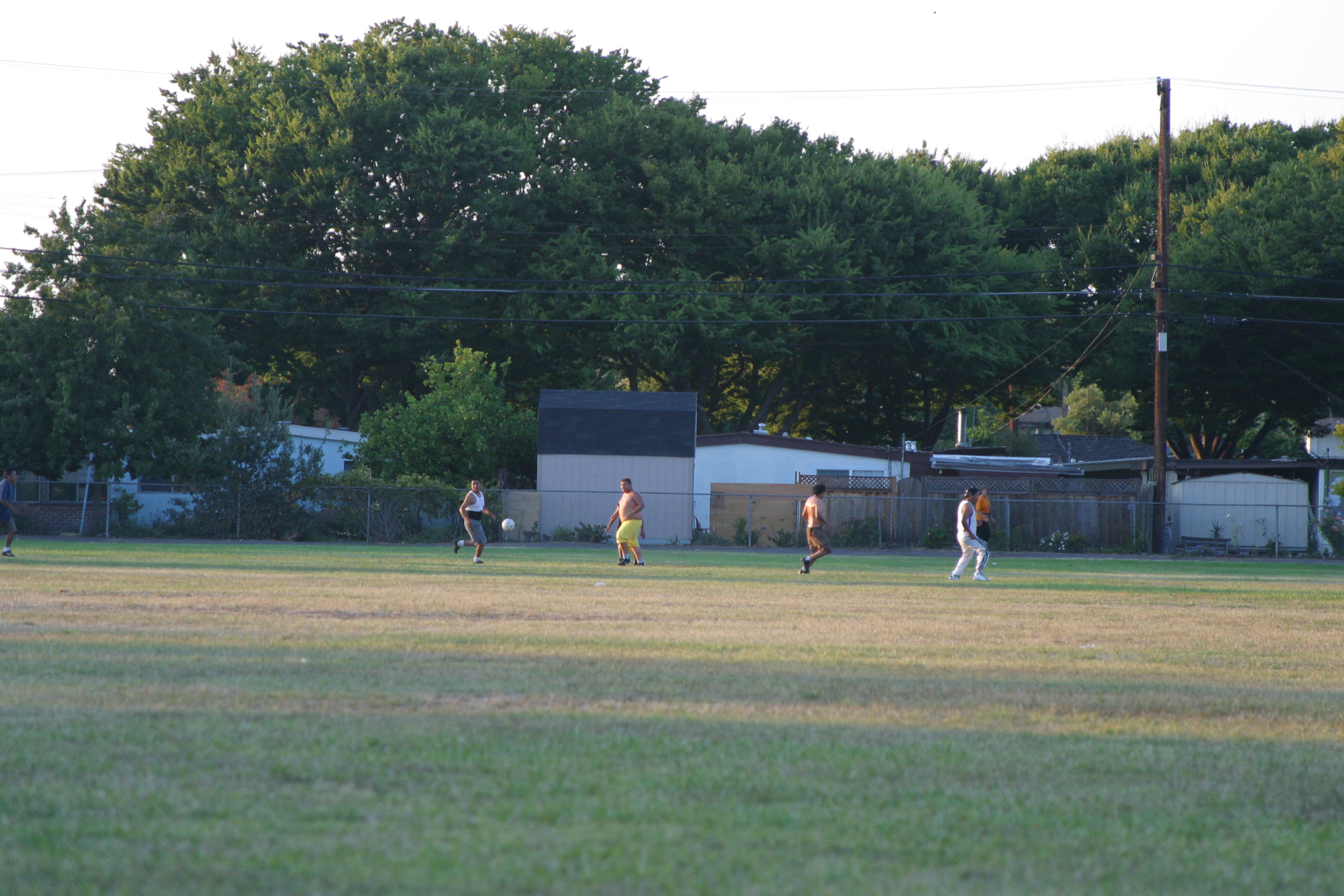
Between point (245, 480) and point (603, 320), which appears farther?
point (603, 320)

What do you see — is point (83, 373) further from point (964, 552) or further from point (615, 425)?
point (964, 552)

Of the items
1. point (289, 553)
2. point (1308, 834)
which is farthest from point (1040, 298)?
point (1308, 834)

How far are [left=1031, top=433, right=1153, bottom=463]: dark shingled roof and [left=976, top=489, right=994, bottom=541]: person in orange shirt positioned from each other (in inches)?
634

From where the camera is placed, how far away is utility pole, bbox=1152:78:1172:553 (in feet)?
118

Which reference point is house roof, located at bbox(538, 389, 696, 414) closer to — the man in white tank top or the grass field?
the man in white tank top

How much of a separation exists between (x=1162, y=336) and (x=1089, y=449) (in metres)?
21.2

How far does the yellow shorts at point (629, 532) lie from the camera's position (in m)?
25.3

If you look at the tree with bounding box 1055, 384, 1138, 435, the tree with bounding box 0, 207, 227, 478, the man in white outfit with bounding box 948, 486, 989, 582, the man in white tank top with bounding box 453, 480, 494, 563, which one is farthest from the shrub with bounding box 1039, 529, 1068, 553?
the tree with bounding box 1055, 384, 1138, 435

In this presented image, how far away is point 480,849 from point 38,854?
1613mm

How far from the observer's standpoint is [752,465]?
4050 cm

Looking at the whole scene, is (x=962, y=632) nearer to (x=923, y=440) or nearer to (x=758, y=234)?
(x=758, y=234)

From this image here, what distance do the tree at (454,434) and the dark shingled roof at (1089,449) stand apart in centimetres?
2213

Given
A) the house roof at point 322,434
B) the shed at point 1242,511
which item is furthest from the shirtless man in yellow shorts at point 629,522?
the shed at point 1242,511

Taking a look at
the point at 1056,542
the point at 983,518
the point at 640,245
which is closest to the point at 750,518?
the point at 1056,542
